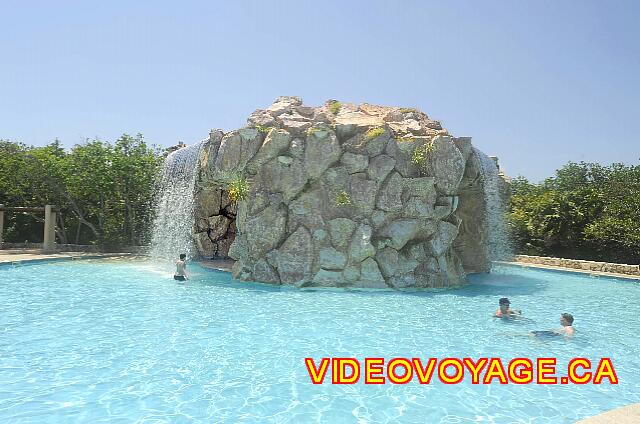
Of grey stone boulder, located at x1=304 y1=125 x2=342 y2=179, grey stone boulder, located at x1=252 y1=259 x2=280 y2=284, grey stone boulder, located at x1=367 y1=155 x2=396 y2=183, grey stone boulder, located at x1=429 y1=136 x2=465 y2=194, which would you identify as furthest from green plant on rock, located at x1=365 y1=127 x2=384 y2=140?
grey stone boulder, located at x1=252 y1=259 x2=280 y2=284

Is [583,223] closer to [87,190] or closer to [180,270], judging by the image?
[180,270]

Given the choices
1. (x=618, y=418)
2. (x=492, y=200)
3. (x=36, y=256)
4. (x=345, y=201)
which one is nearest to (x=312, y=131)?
(x=345, y=201)

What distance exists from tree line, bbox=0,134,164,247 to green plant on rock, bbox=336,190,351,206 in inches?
552

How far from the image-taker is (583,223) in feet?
81.3

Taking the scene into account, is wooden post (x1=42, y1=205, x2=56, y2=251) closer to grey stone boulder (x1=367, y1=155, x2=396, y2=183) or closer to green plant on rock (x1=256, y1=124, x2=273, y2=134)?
green plant on rock (x1=256, y1=124, x2=273, y2=134)

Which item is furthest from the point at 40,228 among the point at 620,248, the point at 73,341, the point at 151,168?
the point at 620,248

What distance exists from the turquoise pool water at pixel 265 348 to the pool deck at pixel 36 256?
18.6ft

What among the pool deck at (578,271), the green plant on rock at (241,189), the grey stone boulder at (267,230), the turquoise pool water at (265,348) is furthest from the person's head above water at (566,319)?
the pool deck at (578,271)

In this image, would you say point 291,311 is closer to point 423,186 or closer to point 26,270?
point 423,186

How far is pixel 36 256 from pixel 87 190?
4.86m

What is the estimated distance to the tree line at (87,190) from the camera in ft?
81.5

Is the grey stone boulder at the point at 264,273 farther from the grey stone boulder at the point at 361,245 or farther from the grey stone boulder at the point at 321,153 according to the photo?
the grey stone boulder at the point at 321,153

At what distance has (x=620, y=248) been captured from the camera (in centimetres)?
2380

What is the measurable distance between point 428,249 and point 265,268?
6.09 metres
